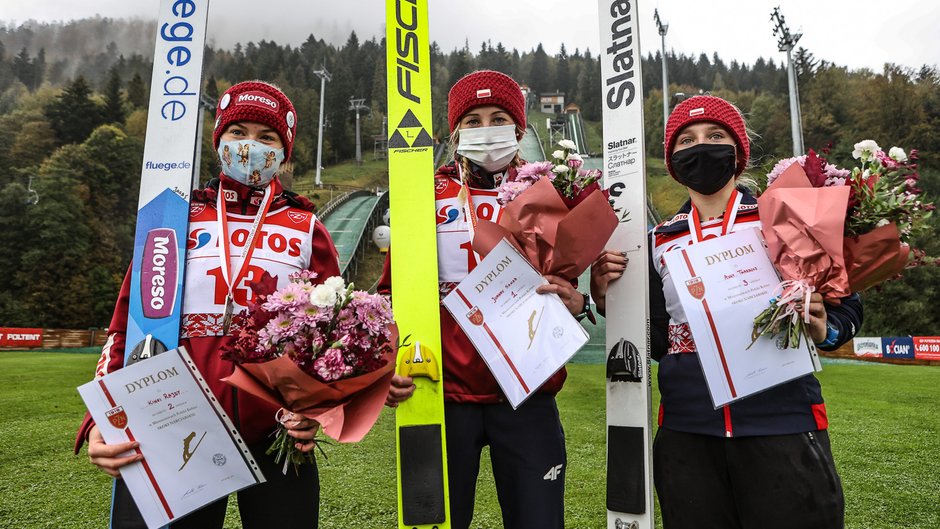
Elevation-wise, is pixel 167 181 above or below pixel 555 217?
above

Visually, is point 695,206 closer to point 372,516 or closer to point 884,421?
point 372,516

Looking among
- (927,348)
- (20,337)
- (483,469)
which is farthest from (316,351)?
(20,337)

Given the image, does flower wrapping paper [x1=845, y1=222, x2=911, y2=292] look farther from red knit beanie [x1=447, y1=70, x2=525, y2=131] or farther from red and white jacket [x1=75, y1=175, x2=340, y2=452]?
red and white jacket [x1=75, y1=175, x2=340, y2=452]

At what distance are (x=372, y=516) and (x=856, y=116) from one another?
155 ft

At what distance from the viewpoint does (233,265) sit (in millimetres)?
1975

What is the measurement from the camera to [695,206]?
2.20 meters

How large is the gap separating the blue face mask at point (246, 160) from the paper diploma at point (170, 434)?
644 mm

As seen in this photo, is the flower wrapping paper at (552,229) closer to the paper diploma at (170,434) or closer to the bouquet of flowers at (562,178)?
the bouquet of flowers at (562,178)

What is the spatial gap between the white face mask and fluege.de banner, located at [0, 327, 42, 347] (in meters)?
23.4

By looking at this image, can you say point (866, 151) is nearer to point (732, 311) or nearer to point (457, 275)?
point (732, 311)

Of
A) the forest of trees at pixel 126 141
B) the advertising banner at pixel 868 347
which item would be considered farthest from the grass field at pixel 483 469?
the advertising banner at pixel 868 347

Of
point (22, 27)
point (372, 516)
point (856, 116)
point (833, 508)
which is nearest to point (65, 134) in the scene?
point (372, 516)

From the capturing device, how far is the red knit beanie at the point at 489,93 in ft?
7.58

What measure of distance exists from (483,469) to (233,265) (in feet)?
12.9
